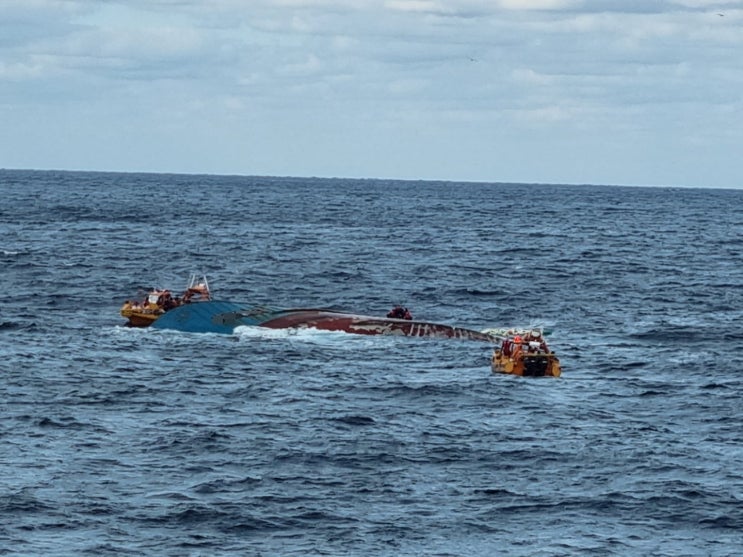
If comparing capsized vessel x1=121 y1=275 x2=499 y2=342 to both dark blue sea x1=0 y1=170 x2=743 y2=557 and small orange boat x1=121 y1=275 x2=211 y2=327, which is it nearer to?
small orange boat x1=121 y1=275 x2=211 y2=327

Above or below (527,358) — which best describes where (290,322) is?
below

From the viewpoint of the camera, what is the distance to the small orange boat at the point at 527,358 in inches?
2479

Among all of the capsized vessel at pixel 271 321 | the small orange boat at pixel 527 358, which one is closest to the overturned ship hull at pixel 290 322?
the capsized vessel at pixel 271 321

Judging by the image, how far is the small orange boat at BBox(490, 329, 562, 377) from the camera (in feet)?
207

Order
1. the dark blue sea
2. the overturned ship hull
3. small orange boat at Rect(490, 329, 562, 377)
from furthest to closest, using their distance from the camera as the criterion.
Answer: the overturned ship hull, small orange boat at Rect(490, 329, 562, 377), the dark blue sea

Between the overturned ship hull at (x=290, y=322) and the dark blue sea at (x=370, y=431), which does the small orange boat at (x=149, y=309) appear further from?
the dark blue sea at (x=370, y=431)

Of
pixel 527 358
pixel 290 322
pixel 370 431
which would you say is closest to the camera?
pixel 370 431

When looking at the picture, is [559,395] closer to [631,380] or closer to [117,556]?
[631,380]

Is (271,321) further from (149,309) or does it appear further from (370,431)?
(370,431)

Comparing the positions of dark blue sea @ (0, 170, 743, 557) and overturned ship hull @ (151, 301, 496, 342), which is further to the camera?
overturned ship hull @ (151, 301, 496, 342)

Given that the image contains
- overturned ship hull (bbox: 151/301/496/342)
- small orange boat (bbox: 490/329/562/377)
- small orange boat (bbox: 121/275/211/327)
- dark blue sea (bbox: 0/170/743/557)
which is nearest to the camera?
dark blue sea (bbox: 0/170/743/557)

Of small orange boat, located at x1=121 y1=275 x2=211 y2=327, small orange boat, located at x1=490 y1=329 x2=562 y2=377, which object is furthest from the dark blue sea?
small orange boat, located at x1=121 y1=275 x2=211 y2=327

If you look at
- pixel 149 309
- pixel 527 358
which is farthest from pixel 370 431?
pixel 149 309

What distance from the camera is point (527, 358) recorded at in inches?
2480
